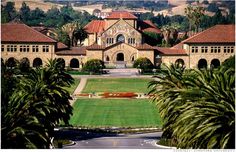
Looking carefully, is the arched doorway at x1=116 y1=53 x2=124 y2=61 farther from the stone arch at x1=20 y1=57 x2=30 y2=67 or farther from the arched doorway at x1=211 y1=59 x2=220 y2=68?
the stone arch at x1=20 y1=57 x2=30 y2=67

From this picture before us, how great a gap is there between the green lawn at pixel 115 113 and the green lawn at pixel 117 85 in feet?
29.4

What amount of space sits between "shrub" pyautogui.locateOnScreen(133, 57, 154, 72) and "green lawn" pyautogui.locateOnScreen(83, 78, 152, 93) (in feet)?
34.9

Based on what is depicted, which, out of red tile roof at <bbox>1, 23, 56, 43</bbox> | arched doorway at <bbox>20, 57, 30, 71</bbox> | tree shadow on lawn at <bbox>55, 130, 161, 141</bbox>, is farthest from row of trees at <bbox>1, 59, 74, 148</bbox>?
red tile roof at <bbox>1, 23, 56, 43</bbox>

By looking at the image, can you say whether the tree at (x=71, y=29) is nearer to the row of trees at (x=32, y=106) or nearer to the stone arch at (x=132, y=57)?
the stone arch at (x=132, y=57)

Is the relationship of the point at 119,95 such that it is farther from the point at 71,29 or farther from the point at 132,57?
the point at 71,29

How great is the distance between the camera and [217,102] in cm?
3356

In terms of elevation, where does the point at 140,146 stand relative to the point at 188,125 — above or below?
below

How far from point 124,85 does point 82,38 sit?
4805cm

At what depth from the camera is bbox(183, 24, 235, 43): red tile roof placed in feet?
376

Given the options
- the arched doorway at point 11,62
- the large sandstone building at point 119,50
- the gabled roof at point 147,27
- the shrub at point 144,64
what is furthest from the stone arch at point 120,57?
the gabled roof at point 147,27

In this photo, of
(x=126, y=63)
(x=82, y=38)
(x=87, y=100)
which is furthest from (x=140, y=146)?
(x=82, y=38)

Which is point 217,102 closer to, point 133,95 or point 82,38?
point 133,95

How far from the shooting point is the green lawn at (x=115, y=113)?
5894 centimetres

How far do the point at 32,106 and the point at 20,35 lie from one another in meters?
77.4
